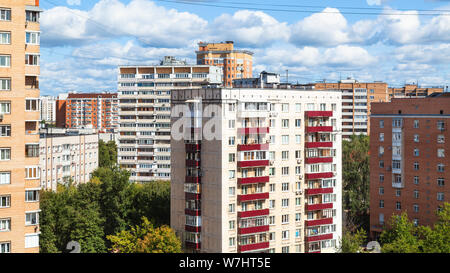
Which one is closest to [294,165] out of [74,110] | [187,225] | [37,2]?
[187,225]

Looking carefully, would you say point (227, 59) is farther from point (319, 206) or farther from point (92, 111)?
point (319, 206)

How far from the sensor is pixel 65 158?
85500 mm

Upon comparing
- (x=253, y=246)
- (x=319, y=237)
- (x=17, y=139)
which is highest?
(x=17, y=139)

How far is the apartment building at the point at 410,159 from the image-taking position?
5778cm

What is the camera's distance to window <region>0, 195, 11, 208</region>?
29.6 metres

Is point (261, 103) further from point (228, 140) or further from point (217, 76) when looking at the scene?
point (217, 76)

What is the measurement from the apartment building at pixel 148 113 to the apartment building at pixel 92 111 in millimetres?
88175

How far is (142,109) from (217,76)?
13919 mm

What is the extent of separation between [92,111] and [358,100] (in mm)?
97433

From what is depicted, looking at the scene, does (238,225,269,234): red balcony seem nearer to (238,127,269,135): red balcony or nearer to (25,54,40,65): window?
(238,127,269,135): red balcony

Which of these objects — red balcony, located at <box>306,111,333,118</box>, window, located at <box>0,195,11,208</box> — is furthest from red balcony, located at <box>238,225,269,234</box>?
window, located at <box>0,195,11,208</box>

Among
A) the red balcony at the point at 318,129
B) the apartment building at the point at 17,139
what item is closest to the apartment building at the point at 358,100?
the red balcony at the point at 318,129

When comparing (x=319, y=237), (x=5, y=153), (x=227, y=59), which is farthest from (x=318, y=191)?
(x=227, y=59)

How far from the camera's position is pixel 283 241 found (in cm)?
4788
